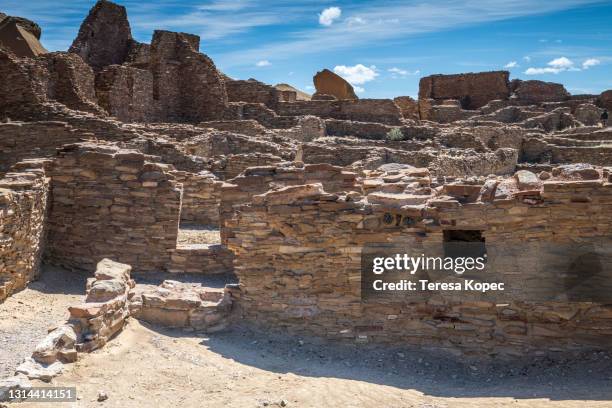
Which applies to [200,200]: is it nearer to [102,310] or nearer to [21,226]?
[21,226]

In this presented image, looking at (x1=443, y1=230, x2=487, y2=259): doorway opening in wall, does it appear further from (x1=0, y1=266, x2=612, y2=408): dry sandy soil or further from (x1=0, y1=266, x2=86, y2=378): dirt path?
(x1=0, y1=266, x2=86, y2=378): dirt path

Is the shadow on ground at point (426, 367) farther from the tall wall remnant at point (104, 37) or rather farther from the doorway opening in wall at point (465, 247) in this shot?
the tall wall remnant at point (104, 37)

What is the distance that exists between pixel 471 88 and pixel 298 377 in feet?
119

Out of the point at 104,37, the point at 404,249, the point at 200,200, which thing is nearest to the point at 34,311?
the point at 404,249

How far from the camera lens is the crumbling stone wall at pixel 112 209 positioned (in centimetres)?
1012

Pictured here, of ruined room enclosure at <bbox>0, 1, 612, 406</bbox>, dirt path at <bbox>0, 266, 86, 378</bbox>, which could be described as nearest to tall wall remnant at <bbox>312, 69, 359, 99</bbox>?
ruined room enclosure at <bbox>0, 1, 612, 406</bbox>

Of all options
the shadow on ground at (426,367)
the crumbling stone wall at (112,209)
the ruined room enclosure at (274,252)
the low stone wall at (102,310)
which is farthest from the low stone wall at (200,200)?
the shadow on ground at (426,367)

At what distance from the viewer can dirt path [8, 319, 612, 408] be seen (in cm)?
577

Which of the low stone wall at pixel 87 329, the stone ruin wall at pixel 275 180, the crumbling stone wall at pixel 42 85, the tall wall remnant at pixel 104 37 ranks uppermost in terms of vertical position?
the tall wall remnant at pixel 104 37

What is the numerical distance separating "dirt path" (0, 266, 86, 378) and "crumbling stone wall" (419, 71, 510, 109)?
33163 mm

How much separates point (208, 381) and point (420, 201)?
11.1ft

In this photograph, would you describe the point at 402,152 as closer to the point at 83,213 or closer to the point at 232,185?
the point at 232,185

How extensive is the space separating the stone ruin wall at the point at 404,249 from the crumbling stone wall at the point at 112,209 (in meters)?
2.45

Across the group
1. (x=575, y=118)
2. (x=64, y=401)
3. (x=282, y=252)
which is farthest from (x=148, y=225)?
(x=575, y=118)
